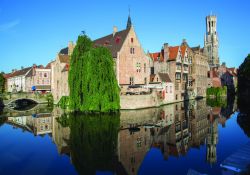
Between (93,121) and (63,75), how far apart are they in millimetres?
29701

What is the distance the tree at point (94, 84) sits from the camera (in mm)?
39062

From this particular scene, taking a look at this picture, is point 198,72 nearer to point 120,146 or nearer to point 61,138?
point 61,138

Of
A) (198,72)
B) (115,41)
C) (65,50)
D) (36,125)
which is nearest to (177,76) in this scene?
(198,72)

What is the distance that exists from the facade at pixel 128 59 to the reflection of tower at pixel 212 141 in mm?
23483

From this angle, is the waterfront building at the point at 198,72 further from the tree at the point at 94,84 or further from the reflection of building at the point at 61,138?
the reflection of building at the point at 61,138

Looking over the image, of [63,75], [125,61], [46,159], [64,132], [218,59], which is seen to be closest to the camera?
[46,159]

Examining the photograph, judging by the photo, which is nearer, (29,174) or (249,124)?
(29,174)

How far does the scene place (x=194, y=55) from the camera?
73938 millimetres

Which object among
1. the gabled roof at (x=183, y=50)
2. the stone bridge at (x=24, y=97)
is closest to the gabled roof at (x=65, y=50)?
the stone bridge at (x=24, y=97)

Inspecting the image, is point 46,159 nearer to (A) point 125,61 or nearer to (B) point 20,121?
(B) point 20,121

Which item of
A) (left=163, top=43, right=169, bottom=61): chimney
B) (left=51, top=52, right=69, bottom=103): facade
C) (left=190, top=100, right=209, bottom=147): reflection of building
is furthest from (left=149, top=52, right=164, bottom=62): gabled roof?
(left=190, top=100, right=209, bottom=147): reflection of building

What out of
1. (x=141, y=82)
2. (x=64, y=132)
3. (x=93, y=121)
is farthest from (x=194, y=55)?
(x=64, y=132)

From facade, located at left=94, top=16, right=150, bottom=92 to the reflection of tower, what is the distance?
77.0 feet

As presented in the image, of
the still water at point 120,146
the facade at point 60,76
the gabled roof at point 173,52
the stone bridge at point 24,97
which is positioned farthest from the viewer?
the stone bridge at point 24,97
